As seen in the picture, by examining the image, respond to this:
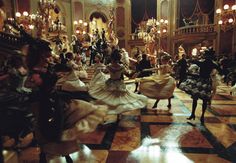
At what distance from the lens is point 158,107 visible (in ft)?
20.2

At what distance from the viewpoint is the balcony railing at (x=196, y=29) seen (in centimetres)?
1764

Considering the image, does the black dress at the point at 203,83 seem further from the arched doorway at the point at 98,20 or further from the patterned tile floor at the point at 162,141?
the arched doorway at the point at 98,20

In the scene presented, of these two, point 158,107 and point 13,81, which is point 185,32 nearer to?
point 158,107

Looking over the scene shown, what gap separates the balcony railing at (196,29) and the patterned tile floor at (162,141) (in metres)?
14.1

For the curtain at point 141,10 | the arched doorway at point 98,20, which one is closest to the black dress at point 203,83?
the curtain at point 141,10

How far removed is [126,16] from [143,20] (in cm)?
202

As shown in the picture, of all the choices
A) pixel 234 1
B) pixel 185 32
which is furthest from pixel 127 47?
pixel 234 1

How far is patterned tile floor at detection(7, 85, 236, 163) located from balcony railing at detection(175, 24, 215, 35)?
14.1 meters

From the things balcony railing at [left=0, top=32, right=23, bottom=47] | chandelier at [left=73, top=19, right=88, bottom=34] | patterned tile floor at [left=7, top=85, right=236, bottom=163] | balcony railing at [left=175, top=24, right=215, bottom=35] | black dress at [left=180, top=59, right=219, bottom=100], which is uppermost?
chandelier at [left=73, top=19, right=88, bottom=34]

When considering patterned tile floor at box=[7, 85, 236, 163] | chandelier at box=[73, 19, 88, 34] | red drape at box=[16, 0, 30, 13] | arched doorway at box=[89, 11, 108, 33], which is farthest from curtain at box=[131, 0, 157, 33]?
patterned tile floor at box=[7, 85, 236, 163]

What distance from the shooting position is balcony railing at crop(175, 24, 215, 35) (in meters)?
17.6

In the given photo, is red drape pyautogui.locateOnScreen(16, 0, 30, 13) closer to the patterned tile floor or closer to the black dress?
the patterned tile floor

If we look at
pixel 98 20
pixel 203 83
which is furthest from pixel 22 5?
pixel 203 83

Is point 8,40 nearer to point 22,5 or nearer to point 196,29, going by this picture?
point 22,5
